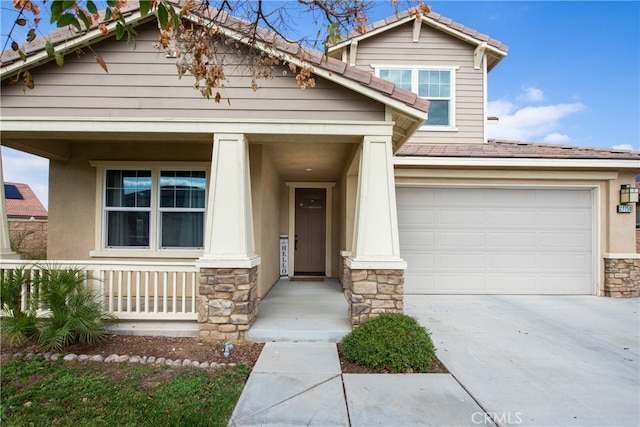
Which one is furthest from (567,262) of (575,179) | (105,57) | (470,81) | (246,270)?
(105,57)

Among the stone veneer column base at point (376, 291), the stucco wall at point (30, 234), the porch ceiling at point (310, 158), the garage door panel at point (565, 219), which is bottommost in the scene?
the stone veneer column base at point (376, 291)

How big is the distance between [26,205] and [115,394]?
2222cm

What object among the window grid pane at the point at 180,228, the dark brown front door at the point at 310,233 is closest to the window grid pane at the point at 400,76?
the dark brown front door at the point at 310,233

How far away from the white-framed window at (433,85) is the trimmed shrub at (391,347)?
605cm

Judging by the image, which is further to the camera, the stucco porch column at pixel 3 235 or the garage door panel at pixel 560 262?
the garage door panel at pixel 560 262

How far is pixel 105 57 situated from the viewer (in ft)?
14.9

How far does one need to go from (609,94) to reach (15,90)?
48.9ft

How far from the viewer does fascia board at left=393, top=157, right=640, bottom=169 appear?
22.8 feet

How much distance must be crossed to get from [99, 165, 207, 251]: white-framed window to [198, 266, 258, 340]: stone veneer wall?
193 cm

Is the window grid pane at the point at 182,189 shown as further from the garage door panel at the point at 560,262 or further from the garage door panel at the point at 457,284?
the garage door panel at the point at 560,262

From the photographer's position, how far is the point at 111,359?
3.89 m

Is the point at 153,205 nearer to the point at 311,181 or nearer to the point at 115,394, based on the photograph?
the point at 115,394

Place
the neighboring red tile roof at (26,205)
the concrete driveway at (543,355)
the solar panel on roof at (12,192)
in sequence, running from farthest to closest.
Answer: the solar panel on roof at (12,192)
the neighboring red tile roof at (26,205)
the concrete driveway at (543,355)

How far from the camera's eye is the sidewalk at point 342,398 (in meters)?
2.74
